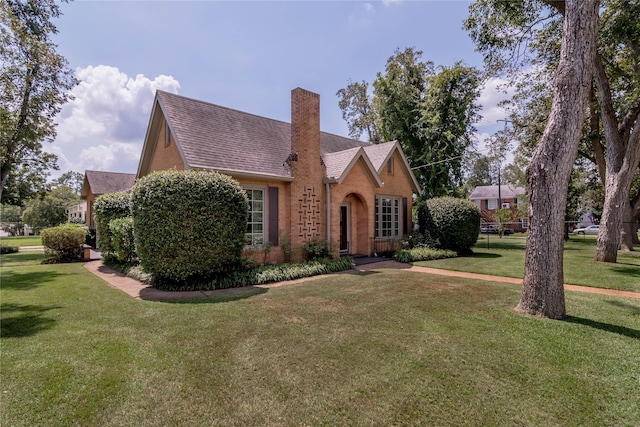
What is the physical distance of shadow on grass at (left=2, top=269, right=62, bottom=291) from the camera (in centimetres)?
914

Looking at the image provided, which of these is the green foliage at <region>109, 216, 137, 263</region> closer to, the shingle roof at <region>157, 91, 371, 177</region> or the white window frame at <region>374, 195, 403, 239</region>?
the shingle roof at <region>157, 91, 371, 177</region>

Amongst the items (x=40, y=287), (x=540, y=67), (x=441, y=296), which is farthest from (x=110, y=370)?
(x=540, y=67)

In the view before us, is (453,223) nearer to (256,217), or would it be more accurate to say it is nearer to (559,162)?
(256,217)

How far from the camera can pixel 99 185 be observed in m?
27.4

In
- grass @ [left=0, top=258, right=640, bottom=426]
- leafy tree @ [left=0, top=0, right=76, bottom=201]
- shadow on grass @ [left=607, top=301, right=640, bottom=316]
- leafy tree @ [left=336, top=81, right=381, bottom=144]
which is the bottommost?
shadow on grass @ [left=607, top=301, right=640, bottom=316]

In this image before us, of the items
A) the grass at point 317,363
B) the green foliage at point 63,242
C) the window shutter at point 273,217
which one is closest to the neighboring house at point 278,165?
the window shutter at point 273,217

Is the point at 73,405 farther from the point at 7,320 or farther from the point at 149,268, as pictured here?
the point at 149,268

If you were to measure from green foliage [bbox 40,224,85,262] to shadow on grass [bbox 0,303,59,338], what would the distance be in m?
9.32

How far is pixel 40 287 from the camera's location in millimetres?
8930

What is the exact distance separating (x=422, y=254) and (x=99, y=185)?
27.6 meters

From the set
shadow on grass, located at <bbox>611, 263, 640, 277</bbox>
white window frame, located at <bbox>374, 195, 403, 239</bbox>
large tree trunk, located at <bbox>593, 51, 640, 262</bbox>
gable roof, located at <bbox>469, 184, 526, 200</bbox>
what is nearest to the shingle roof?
white window frame, located at <bbox>374, 195, 403, 239</bbox>

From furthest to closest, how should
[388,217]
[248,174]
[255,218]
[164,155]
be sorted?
[388,217], [164,155], [255,218], [248,174]

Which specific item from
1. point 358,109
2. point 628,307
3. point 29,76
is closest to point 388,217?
point 628,307

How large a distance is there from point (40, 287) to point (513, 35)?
19113 millimetres
